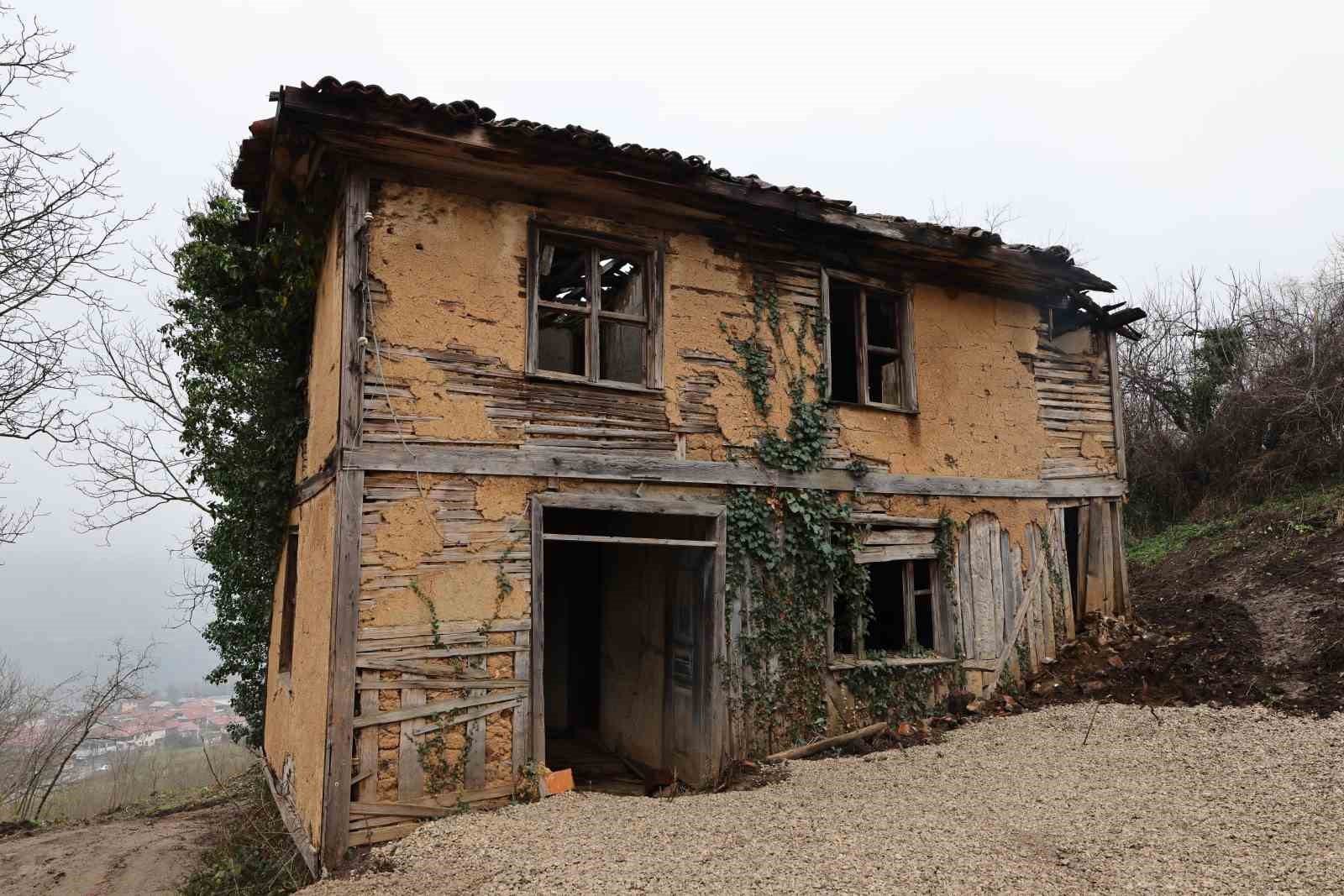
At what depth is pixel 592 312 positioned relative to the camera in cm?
688

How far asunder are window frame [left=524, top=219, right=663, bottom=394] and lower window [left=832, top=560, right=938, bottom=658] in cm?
317

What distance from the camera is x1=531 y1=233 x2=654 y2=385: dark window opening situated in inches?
272

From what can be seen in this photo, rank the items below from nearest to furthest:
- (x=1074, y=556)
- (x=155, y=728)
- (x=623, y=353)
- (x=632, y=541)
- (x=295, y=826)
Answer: (x=295, y=826) → (x=632, y=541) → (x=623, y=353) → (x=1074, y=556) → (x=155, y=728)

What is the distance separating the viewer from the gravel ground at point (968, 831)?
433 cm

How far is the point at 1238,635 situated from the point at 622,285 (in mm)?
8102

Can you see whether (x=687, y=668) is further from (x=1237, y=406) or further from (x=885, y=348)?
(x=1237, y=406)

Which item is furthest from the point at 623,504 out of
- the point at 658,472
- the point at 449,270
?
the point at 449,270

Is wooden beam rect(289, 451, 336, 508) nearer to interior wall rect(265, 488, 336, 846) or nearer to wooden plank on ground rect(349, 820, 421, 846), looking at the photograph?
interior wall rect(265, 488, 336, 846)

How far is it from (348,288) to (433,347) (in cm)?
74

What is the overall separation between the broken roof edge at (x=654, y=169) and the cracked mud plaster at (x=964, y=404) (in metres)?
0.63

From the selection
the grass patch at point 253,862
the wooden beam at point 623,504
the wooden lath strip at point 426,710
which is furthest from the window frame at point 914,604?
the grass patch at point 253,862

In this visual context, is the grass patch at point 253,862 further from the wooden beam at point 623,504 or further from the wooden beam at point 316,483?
the wooden beam at point 623,504

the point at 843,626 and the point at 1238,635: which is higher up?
the point at 843,626

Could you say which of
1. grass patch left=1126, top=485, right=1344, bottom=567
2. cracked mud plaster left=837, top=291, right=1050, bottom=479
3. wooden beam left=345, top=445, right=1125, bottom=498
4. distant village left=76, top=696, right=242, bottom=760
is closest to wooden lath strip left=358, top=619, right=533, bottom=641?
wooden beam left=345, top=445, right=1125, bottom=498
